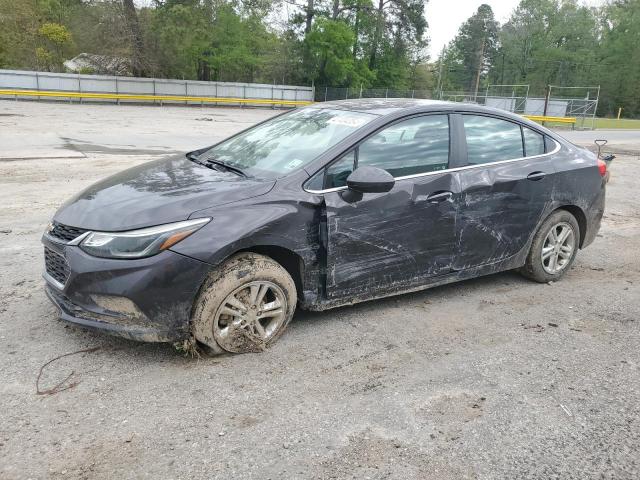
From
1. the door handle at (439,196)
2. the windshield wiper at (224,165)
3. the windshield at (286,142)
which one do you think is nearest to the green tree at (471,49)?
the windshield at (286,142)

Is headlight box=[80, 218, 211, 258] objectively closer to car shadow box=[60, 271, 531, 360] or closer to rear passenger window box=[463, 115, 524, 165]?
car shadow box=[60, 271, 531, 360]

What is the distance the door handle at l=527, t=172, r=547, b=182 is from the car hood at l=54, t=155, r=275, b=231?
241 centimetres

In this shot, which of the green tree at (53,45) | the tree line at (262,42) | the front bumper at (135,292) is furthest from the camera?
the green tree at (53,45)

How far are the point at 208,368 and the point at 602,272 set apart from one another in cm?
433

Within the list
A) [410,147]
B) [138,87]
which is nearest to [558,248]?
[410,147]

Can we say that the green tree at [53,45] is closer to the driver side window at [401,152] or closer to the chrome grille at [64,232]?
the chrome grille at [64,232]

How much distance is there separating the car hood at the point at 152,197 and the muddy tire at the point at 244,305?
42 cm

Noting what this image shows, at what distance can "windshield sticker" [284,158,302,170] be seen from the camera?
12.8 feet

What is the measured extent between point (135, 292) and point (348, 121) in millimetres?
2051

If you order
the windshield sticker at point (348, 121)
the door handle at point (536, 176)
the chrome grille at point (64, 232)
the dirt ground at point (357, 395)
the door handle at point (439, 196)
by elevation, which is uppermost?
the windshield sticker at point (348, 121)

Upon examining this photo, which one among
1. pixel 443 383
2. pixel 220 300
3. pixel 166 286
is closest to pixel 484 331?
pixel 443 383

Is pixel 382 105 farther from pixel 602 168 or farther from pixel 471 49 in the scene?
pixel 471 49

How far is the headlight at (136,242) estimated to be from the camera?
3225 millimetres

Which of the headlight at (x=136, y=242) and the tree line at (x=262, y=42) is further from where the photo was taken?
the tree line at (x=262, y=42)
